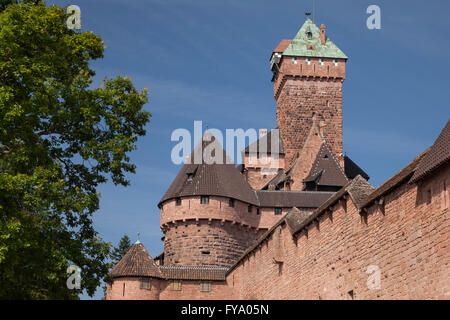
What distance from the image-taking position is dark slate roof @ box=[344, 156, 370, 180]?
55906 millimetres

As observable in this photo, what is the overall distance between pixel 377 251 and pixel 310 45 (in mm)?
45977

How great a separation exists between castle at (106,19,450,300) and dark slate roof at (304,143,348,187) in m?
0.09

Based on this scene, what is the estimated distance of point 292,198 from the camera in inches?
1864

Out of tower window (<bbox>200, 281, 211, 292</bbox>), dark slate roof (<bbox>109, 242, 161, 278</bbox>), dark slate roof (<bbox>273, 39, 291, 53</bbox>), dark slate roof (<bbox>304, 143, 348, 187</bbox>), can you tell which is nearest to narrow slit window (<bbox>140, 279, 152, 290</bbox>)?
dark slate roof (<bbox>109, 242, 161, 278</bbox>)

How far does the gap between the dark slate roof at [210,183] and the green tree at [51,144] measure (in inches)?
1039

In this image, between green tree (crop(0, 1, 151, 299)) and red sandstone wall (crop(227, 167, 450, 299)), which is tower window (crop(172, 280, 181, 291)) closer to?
red sandstone wall (crop(227, 167, 450, 299))

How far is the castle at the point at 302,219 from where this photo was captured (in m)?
13.9

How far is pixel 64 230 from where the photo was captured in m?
16.0

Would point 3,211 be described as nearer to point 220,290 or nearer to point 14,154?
point 14,154

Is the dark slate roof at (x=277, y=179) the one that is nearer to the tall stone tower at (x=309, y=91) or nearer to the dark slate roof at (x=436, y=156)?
the tall stone tower at (x=309, y=91)

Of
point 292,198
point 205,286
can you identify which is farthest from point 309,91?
point 205,286

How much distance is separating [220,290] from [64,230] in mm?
23134

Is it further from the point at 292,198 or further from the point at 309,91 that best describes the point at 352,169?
the point at 292,198

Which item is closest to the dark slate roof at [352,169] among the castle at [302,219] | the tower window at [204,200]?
the castle at [302,219]
